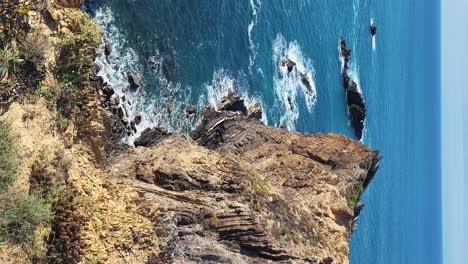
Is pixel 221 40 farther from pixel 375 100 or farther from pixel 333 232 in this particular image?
pixel 375 100

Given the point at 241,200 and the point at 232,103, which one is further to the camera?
the point at 232,103

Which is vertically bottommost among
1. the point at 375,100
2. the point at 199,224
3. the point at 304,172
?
the point at 199,224

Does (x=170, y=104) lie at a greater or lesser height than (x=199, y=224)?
greater

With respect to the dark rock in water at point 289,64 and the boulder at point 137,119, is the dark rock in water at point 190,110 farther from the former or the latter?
the dark rock in water at point 289,64

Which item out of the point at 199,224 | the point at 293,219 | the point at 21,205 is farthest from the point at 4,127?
the point at 293,219

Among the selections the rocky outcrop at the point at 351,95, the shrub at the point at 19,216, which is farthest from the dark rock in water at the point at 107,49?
the rocky outcrop at the point at 351,95

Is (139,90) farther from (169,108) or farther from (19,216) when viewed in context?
(19,216)

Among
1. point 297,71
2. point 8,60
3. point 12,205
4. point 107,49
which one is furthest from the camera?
point 297,71

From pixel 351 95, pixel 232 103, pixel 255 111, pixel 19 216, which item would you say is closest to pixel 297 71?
pixel 255 111
